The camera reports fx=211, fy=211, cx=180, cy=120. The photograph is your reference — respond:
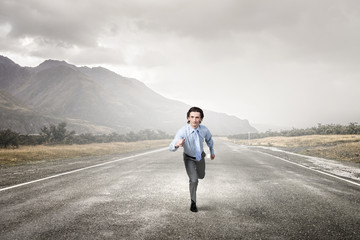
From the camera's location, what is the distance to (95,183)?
5543 millimetres

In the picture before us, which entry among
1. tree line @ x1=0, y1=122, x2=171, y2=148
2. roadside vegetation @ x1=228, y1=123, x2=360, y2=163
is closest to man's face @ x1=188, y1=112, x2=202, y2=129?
roadside vegetation @ x1=228, y1=123, x2=360, y2=163

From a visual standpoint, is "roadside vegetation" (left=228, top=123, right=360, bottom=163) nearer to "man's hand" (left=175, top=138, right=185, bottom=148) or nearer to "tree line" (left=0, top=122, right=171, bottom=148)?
"man's hand" (left=175, top=138, right=185, bottom=148)

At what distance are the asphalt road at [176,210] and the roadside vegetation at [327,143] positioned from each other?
417 inches

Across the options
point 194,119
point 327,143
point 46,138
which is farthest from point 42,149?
point 327,143

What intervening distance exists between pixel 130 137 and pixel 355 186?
121 feet

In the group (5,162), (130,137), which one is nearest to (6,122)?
(130,137)

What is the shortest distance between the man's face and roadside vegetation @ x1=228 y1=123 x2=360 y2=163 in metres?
12.6

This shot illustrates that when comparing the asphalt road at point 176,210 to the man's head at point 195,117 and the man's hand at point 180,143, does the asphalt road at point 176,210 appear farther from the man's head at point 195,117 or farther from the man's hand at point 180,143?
the man's head at point 195,117

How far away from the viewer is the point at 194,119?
374cm

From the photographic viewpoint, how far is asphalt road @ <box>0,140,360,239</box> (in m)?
2.66

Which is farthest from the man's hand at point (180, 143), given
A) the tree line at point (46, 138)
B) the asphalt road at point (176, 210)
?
the tree line at point (46, 138)

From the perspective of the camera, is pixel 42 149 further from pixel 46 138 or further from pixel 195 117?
pixel 195 117

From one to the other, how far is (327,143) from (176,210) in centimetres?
2462

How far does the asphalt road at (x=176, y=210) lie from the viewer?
2658mm
